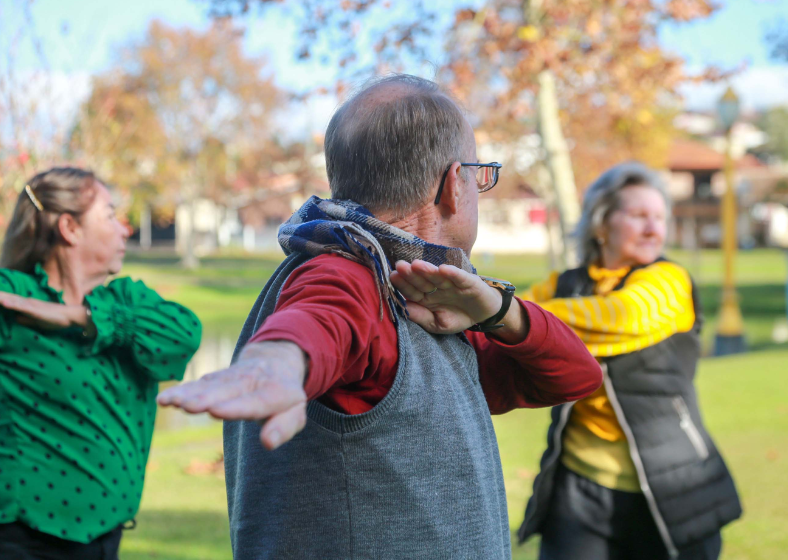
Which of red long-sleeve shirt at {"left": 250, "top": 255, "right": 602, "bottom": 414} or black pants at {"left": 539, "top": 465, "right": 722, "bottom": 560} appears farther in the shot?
black pants at {"left": 539, "top": 465, "right": 722, "bottom": 560}

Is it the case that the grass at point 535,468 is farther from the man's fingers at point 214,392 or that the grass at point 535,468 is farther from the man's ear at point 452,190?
the man's fingers at point 214,392

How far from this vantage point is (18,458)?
2.72m

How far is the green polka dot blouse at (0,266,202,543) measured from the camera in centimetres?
271

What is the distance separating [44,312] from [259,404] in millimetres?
1944

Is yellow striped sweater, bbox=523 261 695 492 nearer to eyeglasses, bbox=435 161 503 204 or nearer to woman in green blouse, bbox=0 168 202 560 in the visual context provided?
eyeglasses, bbox=435 161 503 204

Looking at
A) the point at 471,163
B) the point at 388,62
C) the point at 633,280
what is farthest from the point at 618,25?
the point at 471,163

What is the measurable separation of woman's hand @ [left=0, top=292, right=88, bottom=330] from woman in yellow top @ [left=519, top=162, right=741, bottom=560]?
5.73 ft

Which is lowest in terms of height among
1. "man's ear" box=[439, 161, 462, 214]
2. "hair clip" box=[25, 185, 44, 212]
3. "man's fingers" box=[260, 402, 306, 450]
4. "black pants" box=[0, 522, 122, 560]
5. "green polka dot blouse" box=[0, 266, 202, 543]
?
"black pants" box=[0, 522, 122, 560]

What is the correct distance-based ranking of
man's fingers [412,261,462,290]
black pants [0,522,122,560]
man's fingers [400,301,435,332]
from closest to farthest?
man's fingers [412,261,462,290], man's fingers [400,301,435,332], black pants [0,522,122,560]

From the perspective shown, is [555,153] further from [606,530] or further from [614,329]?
[606,530]

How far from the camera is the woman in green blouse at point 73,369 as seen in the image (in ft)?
8.87

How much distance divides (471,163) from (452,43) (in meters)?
6.29

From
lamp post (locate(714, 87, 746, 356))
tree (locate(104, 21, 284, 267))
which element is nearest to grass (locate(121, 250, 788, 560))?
lamp post (locate(714, 87, 746, 356))

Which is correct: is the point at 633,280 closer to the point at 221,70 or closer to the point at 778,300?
the point at 778,300
